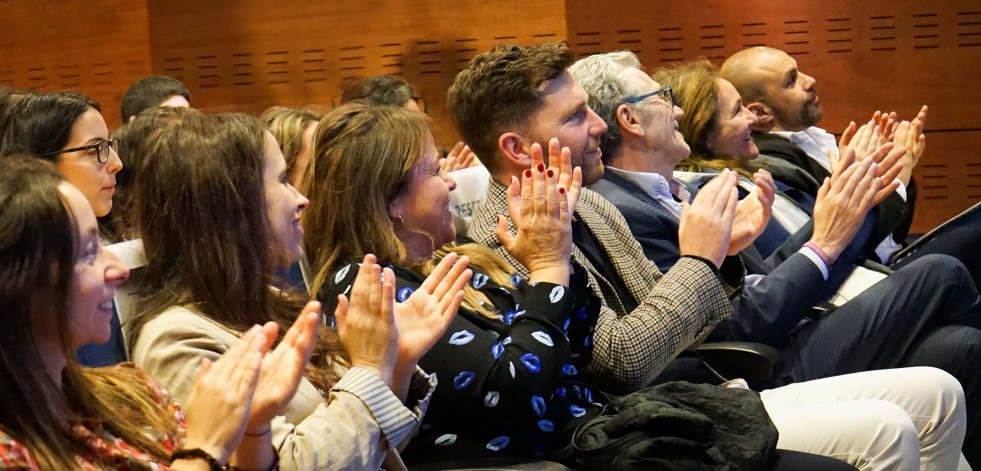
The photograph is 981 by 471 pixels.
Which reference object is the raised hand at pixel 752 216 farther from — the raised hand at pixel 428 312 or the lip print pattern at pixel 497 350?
the raised hand at pixel 428 312

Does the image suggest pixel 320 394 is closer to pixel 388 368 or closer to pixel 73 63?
pixel 388 368

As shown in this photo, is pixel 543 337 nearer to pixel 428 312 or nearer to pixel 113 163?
pixel 428 312

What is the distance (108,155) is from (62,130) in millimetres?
127

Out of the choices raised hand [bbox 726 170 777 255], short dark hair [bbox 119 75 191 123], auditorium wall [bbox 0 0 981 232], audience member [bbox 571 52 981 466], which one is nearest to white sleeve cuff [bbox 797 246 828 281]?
audience member [bbox 571 52 981 466]

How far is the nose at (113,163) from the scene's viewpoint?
2629 mm

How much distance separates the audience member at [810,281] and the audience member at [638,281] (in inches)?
7.6

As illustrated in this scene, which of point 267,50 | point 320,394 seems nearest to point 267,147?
point 320,394

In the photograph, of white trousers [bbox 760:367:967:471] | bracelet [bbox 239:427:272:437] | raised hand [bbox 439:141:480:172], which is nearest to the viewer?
bracelet [bbox 239:427:272:437]

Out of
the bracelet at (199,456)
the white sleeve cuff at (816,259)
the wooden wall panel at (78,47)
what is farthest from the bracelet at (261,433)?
the wooden wall panel at (78,47)

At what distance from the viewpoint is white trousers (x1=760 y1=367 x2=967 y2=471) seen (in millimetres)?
2059

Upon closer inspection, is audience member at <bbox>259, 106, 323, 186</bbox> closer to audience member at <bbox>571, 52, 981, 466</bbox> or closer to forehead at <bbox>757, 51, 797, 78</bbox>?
audience member at <bbox>571, 52, 981, 466</bbox>

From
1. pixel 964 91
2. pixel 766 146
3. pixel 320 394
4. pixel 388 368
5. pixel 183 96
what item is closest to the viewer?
pixel 388 368

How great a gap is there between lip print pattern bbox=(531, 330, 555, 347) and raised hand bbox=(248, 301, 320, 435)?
541mm

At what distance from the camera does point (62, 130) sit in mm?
2633
